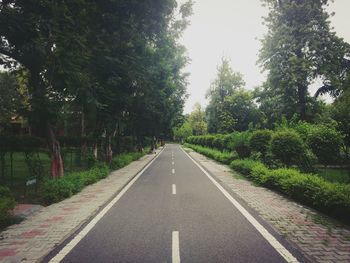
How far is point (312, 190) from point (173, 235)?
16.1 ft

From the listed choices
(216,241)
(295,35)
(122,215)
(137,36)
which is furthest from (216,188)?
(295,35)

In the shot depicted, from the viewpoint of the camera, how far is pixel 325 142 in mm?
12422

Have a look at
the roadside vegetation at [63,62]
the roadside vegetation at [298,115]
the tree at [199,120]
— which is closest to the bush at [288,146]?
the roadside vegetation at [298,115]

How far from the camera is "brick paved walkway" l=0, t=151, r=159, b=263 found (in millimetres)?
5227

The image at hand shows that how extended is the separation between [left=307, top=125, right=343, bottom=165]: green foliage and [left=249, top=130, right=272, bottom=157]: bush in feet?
10.5

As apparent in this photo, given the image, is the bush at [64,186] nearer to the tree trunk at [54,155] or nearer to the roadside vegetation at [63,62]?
the roadside vegetation at [63,62]

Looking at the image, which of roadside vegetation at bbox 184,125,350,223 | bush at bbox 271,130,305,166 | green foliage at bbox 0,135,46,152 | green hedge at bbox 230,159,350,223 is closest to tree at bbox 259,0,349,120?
roadside vegetation at bbox 184,125,350,223

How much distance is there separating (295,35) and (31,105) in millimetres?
26093

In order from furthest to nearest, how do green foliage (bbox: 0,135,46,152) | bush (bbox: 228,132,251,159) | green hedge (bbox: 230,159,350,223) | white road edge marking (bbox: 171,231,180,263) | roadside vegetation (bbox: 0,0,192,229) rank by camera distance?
bush (bbox: 228,132,251,159) < green foliage (bbox: 0,135,46,152) < roadside vegetation (bbox: 0,0,192,229) < green hedge (bbox: 230,159,350,223) < white road edge marking (bbox: 171,231,180,263)

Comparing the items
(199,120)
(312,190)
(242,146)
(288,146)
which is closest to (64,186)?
(312,190)

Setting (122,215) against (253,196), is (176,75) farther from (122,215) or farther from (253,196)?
(122,215)

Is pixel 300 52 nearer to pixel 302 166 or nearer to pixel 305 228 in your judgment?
pixel 302 166

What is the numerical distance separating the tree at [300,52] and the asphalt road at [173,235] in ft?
71.0

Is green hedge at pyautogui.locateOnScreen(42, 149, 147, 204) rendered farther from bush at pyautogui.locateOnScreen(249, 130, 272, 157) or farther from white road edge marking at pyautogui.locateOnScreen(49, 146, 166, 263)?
bush at pyautogui.locateOnScreen(249, 130, 272, 157)
